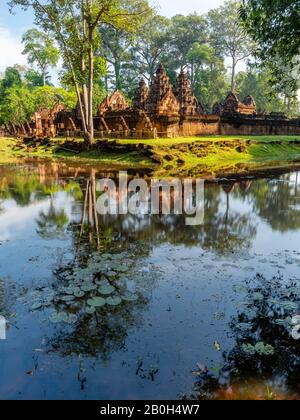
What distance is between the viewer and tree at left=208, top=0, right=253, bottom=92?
62812 millimetres

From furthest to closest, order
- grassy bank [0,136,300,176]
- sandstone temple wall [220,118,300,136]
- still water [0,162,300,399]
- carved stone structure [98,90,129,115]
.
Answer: carved stone structure [98,90,129,115] < sandstone temple wall [220,118,300,136] < grassy bank [0,136,300,176] < still water [0,162,300,399]

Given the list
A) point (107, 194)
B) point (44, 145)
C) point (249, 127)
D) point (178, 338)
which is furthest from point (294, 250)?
point (249, 127)

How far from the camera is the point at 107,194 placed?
15008mm

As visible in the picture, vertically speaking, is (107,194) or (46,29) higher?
(46,29)

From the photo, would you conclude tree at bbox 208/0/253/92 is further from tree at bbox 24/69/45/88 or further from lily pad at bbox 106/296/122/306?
lily pad at bbox 106/296/122/306

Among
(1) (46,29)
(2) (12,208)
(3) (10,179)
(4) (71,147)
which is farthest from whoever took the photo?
(4) (71,147)

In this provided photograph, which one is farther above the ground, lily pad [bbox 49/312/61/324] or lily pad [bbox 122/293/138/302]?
lily pad [bbox 49/312/61/324]

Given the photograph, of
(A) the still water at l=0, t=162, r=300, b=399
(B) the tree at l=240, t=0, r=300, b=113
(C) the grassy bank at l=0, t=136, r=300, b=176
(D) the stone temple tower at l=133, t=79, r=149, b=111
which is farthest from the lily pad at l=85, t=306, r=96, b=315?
(D) the stone temple tower at l=133, t=79, r=149, b=111

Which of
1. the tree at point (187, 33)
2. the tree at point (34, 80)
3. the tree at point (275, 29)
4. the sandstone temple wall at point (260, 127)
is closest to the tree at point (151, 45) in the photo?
the tree at point (187, 33)

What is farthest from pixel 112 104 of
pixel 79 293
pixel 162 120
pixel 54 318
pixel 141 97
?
pixel 54 318

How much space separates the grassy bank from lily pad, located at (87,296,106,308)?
14.7 metres

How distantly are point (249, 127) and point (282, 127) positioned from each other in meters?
6.06
